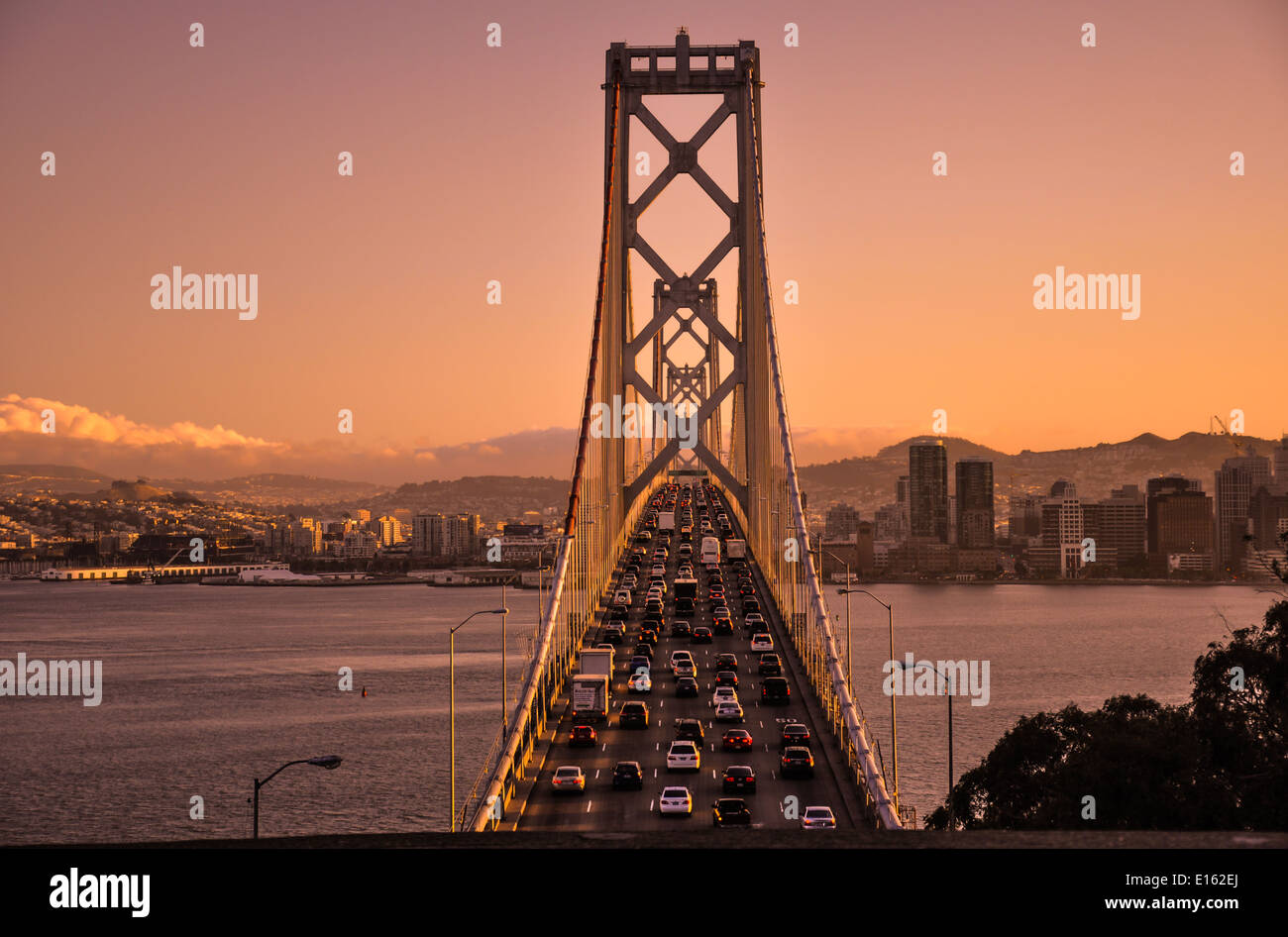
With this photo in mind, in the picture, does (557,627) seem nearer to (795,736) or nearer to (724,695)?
(724,695)

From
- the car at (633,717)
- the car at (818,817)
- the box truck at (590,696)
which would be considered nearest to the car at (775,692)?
the car at (633,717)

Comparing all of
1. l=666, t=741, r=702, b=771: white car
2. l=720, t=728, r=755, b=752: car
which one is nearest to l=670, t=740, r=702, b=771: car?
l=666, t=741, r=702, b=771: white car

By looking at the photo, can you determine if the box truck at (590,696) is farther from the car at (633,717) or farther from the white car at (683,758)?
the white car at (683,758)

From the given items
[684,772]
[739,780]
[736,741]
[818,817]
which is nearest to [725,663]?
[736,741]

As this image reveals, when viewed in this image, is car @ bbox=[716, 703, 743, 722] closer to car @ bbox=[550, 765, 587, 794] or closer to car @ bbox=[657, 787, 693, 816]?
car @ bbox=[550, 765, 587, 794]

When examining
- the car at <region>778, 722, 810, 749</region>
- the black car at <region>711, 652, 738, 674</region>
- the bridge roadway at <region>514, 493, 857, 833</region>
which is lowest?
the bridge roadway at <region>514, 493, 857, 833</region>
